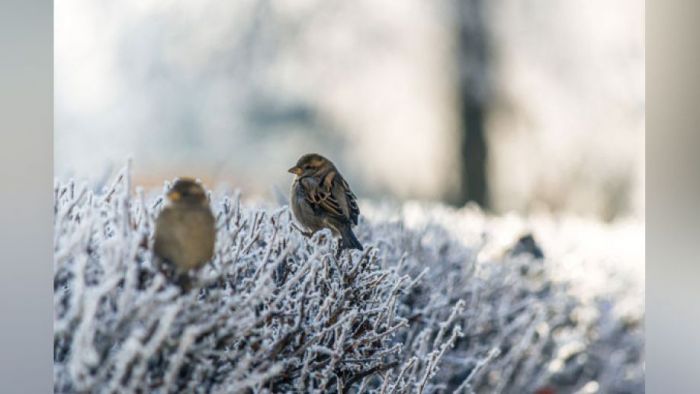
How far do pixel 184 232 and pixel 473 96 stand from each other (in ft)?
4.46

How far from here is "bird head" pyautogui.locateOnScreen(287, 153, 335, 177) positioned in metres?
3.28

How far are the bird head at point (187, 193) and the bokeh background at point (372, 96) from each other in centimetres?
10

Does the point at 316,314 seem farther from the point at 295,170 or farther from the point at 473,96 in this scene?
the point at 473,96

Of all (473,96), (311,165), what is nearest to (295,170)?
(311,165)

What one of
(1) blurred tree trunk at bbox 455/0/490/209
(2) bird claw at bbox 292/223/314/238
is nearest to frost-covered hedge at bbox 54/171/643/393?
(2) bird claw at bbox 292/223/314/238

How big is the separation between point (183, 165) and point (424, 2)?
116 centimetres

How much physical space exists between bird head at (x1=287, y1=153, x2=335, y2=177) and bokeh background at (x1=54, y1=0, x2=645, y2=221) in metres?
0.04

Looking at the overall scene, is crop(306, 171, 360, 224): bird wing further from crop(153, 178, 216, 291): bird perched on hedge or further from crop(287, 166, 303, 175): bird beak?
crop(153, 178, 216, 291): bird perched on hedge

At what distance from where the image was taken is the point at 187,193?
301 centimetres

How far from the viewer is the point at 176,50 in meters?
3.14

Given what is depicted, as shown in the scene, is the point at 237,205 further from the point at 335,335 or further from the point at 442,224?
the point at 442,224

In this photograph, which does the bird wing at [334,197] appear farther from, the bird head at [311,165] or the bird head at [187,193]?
the bird head at [187,193]

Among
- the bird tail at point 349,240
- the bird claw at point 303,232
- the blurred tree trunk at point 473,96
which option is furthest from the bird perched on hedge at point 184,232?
the blurred tree trunk at point 473,96

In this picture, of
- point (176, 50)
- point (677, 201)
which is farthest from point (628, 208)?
point (176, 50)
